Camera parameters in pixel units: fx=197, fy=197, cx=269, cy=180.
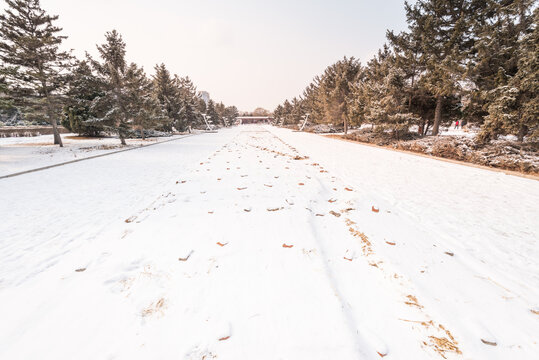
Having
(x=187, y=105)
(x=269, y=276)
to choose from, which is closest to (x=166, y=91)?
(x=187, y=105)

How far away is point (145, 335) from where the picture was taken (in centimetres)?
169

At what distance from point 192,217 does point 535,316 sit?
457 cm

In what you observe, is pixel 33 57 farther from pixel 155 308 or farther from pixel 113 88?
pixel 155 308

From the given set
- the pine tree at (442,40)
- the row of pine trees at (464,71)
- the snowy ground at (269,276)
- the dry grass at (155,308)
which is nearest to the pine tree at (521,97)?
the row of pine trees at (464,71)

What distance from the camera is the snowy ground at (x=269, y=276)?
5.42ft

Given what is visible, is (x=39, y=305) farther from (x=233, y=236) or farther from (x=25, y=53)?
(x=25, y=53)

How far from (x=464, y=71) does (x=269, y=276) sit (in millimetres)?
14228

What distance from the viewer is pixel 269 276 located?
238cm

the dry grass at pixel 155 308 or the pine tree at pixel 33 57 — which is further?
the pine tree at pixel 33 57

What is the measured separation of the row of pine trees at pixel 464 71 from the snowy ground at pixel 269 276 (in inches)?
246

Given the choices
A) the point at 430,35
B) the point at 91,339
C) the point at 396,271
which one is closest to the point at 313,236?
the point at 396,271

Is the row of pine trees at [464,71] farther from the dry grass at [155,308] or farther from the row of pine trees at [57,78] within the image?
the row of pine trees at [57,78]

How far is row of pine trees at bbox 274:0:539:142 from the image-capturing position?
8031mm

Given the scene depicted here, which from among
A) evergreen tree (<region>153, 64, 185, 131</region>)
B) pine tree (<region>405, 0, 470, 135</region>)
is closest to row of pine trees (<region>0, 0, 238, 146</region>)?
evergreen tree (<region>153, 64, 185, 131</region>)
